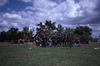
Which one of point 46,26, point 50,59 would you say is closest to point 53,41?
point 50,59

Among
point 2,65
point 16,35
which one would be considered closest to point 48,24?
point 16,35

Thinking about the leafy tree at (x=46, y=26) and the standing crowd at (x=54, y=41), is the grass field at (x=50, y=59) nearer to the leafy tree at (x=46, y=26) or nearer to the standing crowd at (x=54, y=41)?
the standing crowd at (x=54, y=41)

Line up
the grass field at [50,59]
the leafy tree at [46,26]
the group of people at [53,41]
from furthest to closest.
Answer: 1. the leafy tree at [46,26]
2. the group of people at [53,41]
3. the grass field at [50,59]

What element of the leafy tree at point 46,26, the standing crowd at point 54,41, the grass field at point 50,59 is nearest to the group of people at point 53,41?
the standing crowd at point 54,41

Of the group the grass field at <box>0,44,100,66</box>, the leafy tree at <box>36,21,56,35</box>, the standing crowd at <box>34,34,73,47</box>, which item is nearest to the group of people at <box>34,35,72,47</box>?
the standing crowd at <box>34,34,73,47</box>

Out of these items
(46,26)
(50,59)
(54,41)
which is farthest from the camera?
(46,26)

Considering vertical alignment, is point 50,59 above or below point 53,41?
below

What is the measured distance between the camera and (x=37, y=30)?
101562 millimetres

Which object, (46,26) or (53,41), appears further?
(46,26)

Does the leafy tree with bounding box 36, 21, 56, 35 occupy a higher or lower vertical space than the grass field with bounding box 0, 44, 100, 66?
higher

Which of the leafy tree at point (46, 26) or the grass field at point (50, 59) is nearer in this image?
the grass field at point (50, 59)

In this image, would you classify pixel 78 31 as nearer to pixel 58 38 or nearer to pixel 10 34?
pixel 10 34

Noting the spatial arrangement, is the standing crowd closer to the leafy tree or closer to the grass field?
the grass field

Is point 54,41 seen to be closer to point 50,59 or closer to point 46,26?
point 50,59
